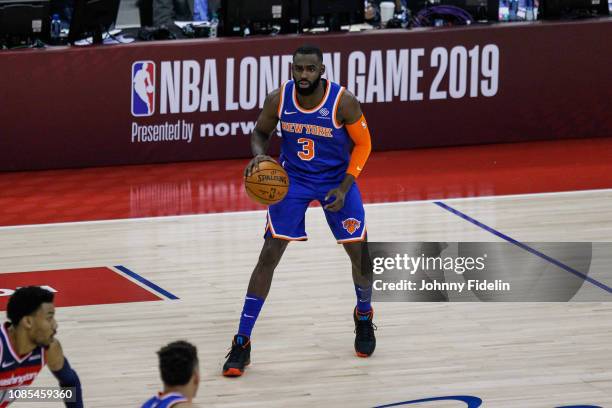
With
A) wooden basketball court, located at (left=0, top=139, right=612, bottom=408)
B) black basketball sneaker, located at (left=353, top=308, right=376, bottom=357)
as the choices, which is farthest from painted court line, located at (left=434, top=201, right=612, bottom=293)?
black basketball sneaker, located at (left=353, top=308, right=376, bottom=357)

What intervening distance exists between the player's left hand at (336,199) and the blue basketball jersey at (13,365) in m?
2.51

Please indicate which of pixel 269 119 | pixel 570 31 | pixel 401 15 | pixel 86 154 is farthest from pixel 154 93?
pixel 269 119

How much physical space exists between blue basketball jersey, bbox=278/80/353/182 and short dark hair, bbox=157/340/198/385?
10.4ft

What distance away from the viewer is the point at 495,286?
9.62 meters

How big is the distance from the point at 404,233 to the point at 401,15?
5231mm

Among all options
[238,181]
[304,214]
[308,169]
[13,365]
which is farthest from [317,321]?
[238,181]

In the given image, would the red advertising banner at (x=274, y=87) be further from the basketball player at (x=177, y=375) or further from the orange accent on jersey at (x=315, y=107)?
the basketball player at (x=177, y=375)

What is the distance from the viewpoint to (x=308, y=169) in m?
7.98

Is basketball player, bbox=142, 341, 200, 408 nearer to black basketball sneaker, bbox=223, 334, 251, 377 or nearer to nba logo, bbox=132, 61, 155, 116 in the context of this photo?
black basketball sneaker, bbox=223, 334, 251, 377

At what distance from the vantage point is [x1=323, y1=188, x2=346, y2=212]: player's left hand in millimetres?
7758

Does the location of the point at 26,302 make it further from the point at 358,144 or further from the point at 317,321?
the point at 317,321

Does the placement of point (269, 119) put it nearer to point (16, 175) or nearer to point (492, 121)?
point (16, 175)

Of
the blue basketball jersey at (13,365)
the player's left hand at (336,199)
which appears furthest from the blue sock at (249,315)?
the blue basketball jersey at (13,365)

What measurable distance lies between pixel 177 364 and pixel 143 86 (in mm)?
8895
